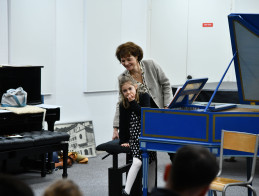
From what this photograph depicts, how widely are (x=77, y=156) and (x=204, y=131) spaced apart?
2699 mm

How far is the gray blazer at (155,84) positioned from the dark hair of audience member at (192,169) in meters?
2.87

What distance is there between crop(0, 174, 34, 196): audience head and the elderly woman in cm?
310

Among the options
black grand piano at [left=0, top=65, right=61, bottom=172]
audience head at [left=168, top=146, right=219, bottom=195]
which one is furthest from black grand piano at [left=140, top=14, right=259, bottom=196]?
audience head at [left=168, top=146, right=219, bottom=195]

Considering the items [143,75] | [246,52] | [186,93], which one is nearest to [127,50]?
[143,75]

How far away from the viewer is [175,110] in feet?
12.2

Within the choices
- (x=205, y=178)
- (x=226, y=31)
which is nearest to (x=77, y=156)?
(x=226, y=31)

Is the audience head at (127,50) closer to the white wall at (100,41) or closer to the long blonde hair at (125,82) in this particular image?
the long blonde hair at (125,82)

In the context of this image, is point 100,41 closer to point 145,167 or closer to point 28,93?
point 28,93

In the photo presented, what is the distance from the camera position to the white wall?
5.78 metres

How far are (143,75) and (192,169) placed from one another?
116 inches

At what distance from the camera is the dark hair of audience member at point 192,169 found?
4.89ft

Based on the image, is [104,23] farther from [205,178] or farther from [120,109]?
[205,178]

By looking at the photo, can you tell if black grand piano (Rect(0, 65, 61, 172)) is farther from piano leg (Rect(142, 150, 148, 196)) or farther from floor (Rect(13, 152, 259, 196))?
piano leg (Rect(142, 150, 148, 196))

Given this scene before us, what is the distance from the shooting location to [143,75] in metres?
4.45
